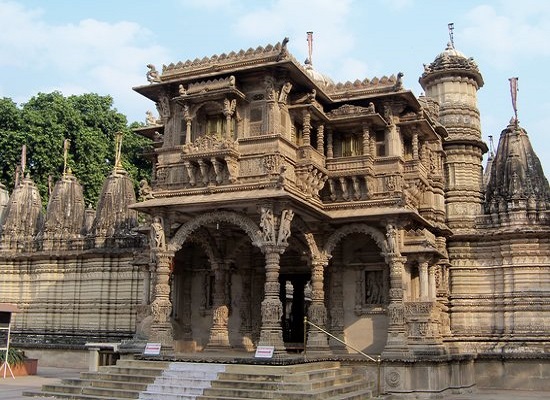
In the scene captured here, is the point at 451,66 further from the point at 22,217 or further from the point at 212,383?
the point at 22,217

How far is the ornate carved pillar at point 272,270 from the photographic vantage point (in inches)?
722

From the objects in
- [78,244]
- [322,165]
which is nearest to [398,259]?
[322,165]

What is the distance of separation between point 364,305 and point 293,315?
372 centimetres

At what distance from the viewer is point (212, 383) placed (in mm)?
17266

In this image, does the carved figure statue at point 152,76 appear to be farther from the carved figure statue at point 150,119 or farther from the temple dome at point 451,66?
the temple dome at point 451,66

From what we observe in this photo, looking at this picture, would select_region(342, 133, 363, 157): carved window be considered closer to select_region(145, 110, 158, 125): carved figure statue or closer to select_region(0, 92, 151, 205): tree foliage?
select_region(145, 110, 158, 125): carved figure statue

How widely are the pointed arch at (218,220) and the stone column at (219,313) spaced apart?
9.57 feet

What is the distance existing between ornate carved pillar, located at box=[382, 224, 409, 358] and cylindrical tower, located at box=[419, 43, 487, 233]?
6.29 metres

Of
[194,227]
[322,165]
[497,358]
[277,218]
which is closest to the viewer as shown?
[277,218]

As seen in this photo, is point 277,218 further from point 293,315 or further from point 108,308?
point 108,308

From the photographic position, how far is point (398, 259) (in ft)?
66.9

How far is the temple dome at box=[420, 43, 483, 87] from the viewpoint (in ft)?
95.2

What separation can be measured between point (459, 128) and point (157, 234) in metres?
14.2

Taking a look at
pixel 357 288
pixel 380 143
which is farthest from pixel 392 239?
pixel 380 143
